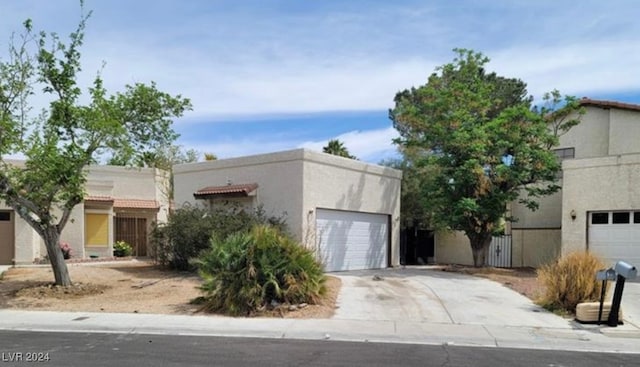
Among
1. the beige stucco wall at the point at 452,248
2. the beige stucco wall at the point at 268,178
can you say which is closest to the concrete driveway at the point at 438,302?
the beige stucco wall at the point at 268,178

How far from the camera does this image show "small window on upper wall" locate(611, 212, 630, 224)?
20212 mm

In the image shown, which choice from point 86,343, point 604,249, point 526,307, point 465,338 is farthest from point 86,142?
point 604,249

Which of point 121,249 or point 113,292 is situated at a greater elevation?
point 113,292

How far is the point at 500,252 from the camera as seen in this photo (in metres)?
25.8

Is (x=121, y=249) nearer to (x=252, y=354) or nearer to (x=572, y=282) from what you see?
(x=252, y=354)

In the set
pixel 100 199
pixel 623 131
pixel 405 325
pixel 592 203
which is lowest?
pixel 405 325

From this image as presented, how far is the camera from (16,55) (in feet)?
48.2

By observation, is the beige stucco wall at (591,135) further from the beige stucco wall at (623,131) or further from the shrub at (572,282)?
the shrub at (572,282)

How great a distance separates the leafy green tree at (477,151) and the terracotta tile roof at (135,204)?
565 inches

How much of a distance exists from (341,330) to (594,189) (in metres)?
14.2

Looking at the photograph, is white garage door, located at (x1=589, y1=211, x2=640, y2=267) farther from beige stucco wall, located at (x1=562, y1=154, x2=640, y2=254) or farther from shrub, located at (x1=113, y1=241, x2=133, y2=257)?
shrub, located at (x1=113, y1=241, x2=133, y2=257)

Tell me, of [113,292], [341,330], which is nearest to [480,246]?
[341,330]

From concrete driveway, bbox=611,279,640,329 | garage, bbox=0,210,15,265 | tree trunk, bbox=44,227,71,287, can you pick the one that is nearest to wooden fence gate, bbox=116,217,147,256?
garage, bbox=0,210,15,265

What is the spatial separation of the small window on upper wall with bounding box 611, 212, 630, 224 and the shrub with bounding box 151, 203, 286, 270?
468 inches
